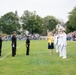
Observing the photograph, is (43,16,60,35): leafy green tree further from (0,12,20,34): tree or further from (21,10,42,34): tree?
(0,12,20,34): tree

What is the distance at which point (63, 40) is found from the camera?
24.3 meters

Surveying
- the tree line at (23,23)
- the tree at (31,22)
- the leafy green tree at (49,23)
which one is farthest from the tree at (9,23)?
the leafy green tree at (49,23)

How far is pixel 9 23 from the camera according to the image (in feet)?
406

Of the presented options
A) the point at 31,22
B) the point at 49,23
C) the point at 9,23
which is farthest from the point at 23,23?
the point at 49,23

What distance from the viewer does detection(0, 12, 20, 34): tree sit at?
12025 centimetres

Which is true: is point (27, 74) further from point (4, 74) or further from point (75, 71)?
point (75, 71)

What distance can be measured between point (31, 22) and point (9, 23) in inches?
363

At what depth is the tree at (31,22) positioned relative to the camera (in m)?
127

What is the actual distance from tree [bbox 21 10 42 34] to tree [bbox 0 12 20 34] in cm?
350

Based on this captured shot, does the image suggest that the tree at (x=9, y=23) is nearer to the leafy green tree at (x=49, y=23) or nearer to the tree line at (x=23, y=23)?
the tree line at (x=23, y=23)

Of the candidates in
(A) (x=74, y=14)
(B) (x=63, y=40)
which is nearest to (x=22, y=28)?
(A) (x=74, y=14)

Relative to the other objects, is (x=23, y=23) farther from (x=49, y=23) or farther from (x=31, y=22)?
(x=49, y=23)

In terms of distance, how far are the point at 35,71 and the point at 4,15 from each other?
11492 centimetres

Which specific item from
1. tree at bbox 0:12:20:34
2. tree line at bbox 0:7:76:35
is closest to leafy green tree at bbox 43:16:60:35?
tree line at bbox 0:7:76:35
